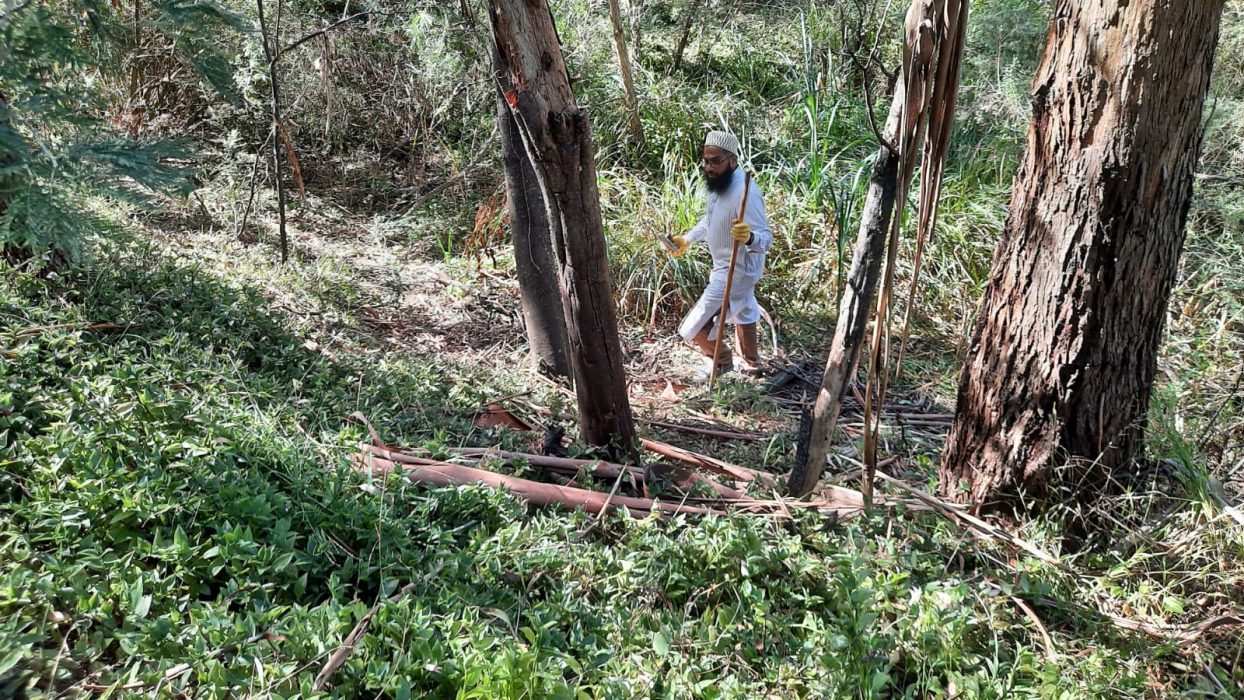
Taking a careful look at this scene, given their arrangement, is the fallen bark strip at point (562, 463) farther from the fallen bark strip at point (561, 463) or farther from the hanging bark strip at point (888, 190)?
the hanging bark strip at point (888, 190)

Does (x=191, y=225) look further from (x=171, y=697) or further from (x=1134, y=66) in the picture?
(x=1134, y=66)


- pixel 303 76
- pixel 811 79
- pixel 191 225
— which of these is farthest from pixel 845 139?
pixel 191 225

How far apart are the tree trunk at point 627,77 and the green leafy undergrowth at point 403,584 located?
5.16 meters

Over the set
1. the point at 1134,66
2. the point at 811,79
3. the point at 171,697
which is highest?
the point at 811,79

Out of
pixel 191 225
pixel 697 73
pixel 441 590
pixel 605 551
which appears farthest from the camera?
pixel 697 73

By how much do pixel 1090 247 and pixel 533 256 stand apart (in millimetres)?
3089

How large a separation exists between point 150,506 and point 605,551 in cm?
138

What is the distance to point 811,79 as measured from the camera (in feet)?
25.9

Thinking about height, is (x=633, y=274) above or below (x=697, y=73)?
below

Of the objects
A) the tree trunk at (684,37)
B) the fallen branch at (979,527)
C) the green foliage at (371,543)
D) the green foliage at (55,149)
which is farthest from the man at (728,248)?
the tree trunk at (684,37)

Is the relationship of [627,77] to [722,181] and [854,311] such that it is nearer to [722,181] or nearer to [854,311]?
[722,181]

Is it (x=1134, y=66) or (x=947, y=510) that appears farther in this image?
(x=947, y=510)

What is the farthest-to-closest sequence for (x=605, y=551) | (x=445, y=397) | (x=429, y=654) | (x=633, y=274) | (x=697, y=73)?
(x=697, y=73) → (x=633, y=274) → (x=445, y=397) → (x=605, y=551) → (x=429, y=654)

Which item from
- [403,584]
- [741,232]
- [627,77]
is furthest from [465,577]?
[627,77]
